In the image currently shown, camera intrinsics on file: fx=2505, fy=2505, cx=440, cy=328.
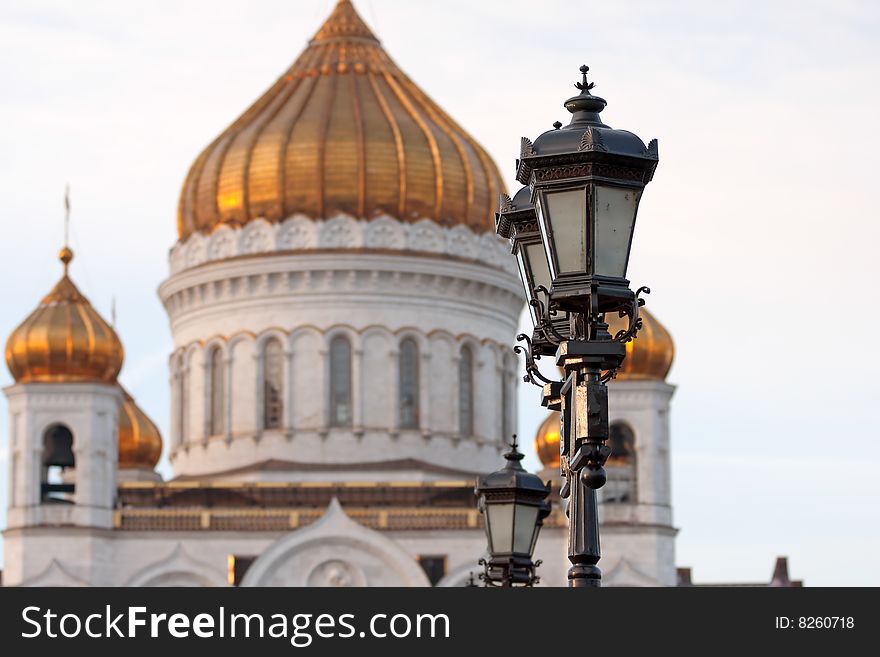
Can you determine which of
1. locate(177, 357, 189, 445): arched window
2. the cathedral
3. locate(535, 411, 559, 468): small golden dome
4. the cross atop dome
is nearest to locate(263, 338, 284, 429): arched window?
the cathedral

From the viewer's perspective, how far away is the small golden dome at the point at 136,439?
185 ft

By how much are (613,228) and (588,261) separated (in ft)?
0.65

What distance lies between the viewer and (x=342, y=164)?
54375mm

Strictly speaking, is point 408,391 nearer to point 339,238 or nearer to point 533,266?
point 339,238

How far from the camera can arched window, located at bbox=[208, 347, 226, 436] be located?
175ft

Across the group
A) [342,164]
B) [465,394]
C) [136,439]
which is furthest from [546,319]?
[136,439]

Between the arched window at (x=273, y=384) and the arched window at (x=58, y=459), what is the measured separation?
4229 millimetres

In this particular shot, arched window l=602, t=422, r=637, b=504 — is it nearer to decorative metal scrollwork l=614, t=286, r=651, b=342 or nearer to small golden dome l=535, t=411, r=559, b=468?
small golden dome l=535, t=411, r=559, b=468

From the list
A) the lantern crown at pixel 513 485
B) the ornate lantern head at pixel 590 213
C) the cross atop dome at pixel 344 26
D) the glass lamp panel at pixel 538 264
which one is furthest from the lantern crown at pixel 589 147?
the cross atop dome at pixel 344 26

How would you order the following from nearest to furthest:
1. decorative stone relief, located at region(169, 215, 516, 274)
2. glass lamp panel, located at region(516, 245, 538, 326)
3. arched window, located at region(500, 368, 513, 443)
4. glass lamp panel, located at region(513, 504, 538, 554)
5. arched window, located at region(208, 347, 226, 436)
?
glass lamp panel, located at region(516, 245, 538, 326) < glass lamp panel, located at region(513, 504, 538, 554) < arched window, located at region(208, 347, 226, 436) < decorative stone relief, located at region(169, 215, 516, 274) < arched window, located at region(500, 368, 513, 443)

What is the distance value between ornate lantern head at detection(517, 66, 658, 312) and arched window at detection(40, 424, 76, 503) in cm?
3959

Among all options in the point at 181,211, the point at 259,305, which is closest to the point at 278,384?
the point at 259,305

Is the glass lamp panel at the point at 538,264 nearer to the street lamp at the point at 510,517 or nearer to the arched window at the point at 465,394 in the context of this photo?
the street lamp at the point at 510,517
